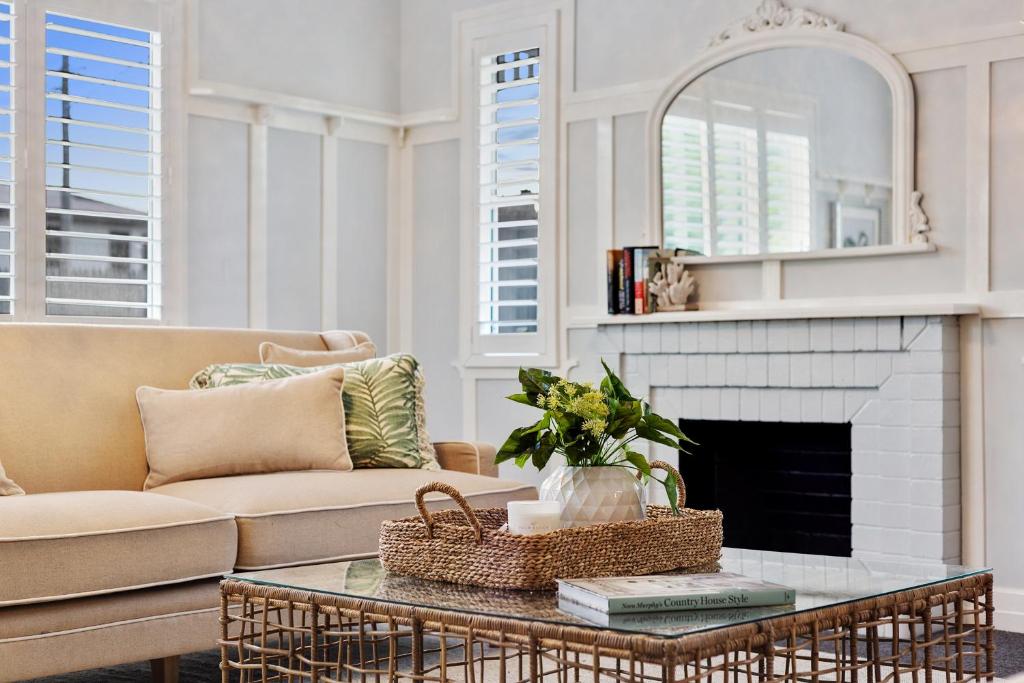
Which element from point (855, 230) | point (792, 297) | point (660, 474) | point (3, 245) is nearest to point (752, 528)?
point (660, 474)

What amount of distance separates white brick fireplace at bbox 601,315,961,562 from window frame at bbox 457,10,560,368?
804 millimetres

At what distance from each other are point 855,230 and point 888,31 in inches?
27.6

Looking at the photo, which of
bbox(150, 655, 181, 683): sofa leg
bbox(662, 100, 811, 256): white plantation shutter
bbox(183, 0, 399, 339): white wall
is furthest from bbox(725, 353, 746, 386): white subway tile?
bbox(150, 655, 181, 683): sofa leg

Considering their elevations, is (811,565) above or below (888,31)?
below

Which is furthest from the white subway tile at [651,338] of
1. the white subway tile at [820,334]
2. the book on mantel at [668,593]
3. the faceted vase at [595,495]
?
the book on mantel at [668,593]

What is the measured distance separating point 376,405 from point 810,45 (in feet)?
6.93

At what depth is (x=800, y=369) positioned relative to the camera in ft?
14.3

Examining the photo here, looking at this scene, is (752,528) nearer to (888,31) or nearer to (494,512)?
(888,31)

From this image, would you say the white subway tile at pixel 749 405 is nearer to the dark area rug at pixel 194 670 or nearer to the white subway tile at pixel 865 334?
the white subway tile at pixel 865 334

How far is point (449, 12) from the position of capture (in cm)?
571

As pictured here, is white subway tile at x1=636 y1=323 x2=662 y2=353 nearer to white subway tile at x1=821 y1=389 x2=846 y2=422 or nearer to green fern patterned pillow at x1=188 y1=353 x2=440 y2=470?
white subway tile at x1=821 y1=389 x2=846 y2=422

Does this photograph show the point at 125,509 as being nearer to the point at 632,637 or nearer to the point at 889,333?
the point at 632,637

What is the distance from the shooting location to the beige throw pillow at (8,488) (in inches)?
119

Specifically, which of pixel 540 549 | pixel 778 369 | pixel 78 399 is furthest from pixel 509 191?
pixel 540 549
